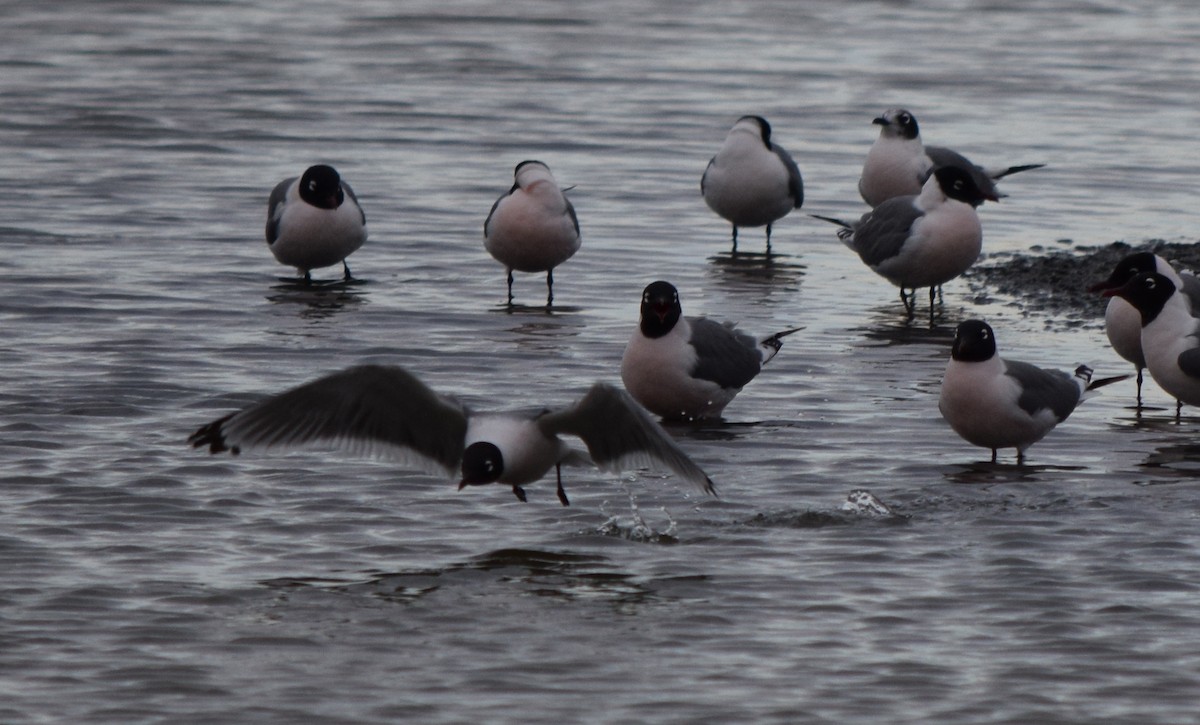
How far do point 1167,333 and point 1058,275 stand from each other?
155 inches

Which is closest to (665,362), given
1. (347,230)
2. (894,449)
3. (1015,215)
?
(894,449)

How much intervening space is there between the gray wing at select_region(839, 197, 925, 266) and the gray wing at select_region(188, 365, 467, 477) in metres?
5.57

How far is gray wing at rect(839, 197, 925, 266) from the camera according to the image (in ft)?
45.5

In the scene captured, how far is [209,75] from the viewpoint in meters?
24.7

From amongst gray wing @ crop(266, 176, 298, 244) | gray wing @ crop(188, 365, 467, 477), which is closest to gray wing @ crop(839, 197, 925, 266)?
gray wing @ crop(266, 176, 298, 244)

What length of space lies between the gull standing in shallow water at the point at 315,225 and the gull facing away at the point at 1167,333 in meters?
5.73

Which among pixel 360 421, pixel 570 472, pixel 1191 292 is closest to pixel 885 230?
pixel 1191 292

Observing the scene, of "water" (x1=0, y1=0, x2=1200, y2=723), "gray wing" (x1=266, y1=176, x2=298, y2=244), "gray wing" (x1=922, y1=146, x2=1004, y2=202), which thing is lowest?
"water" (x1=0, y1=0, x2=1200, y2=723)

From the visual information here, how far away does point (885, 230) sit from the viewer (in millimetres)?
14031

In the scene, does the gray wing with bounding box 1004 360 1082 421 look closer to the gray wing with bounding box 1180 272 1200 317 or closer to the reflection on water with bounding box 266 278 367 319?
the gray wing with bounding box 1180 272 1200 317

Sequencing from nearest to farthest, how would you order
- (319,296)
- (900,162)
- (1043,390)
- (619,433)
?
(619,433), (1043,390), (319,296), (900,162)

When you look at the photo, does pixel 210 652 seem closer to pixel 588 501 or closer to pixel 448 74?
pixel 588 501

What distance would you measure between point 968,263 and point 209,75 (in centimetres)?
1329

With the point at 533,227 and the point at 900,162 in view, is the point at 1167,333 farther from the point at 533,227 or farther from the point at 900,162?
the point at 900,162
